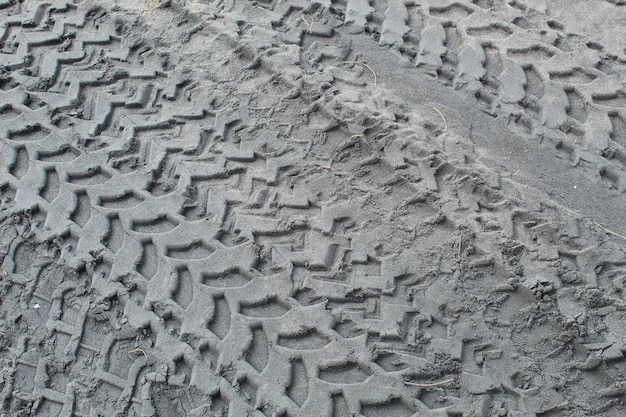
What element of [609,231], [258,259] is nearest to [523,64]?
[609,231]

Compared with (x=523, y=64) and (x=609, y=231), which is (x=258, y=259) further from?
(x=523, y=64)

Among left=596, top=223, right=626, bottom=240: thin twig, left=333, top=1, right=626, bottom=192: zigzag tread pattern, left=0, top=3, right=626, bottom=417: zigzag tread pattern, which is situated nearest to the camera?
left=0, top=3, right=626, bottom=417: zigzag tread pattern

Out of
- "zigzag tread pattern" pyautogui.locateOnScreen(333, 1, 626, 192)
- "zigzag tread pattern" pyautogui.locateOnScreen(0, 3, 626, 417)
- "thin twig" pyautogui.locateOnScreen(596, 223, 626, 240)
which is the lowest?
"zigzag tread pattern" pyautogui.locateOnScreen(0, 3, 626, 417)

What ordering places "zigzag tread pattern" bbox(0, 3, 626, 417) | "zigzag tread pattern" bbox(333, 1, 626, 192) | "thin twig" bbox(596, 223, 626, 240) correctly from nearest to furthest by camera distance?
"zigzag tread pattern" bbox(0, 3, 626, 417)
"thin twig" bbox(596, 223, 626, 240)
"zigzag tread pattern" bbox(333, 1, 626, 192)

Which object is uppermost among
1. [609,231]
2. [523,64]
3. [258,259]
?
[523,64]

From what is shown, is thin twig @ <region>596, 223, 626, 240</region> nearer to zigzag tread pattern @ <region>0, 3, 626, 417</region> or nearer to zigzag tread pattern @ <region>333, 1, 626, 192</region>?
zigzag tread pattern @ <region>0, 3, 626, 417</region>

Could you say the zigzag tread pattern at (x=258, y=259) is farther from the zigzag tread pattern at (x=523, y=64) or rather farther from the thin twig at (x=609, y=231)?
the zigzag tread pattern at (x=523, y=64)

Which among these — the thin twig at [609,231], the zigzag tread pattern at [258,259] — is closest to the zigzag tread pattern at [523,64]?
the thin twig at [609,231]

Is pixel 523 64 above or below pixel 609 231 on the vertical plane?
above

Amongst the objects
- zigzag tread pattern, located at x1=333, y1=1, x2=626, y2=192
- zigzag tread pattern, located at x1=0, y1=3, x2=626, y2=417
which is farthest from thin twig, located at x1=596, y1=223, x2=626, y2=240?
zigzag tread pattern, located at x1=333, y1=1, x2=626, y2=192

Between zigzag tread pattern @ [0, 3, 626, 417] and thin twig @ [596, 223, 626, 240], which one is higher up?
thin twig @ [596, 223, 626, 240]

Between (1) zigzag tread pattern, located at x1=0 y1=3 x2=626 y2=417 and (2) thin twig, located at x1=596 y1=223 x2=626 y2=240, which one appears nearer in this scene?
(1) zigzag tread pattern, located at x1=0 y1=3 x2=626 y2=417

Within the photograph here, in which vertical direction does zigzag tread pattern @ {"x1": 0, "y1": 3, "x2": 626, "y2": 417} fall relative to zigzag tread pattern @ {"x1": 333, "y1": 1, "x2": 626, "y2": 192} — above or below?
below
